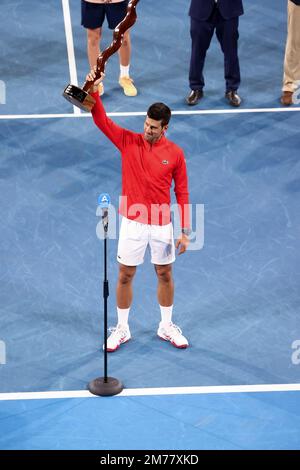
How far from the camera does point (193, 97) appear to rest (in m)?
13.1

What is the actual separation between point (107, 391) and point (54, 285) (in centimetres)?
166

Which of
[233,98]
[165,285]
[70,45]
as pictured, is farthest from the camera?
[70,45]

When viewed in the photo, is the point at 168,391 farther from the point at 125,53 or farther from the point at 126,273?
the point at 125,53

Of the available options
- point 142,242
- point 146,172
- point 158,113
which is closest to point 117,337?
point 142,242

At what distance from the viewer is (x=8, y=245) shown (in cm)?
1065

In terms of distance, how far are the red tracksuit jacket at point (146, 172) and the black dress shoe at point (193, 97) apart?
14.5 ft

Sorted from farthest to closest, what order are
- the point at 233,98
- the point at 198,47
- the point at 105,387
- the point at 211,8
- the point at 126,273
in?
the point at 233,98, the point at 198,47, the point at 211,8, the point at 126,273, the point at 105,387

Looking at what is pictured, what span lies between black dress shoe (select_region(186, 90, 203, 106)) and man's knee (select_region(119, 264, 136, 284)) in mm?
4418

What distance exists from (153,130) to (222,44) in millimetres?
4834

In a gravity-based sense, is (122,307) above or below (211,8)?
below

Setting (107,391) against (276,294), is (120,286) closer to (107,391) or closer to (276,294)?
(107,391)

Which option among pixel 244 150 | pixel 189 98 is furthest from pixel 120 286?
pixel 189 98

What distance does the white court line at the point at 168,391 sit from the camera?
8.78 m

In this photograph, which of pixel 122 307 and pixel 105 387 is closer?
pixel 105 387
